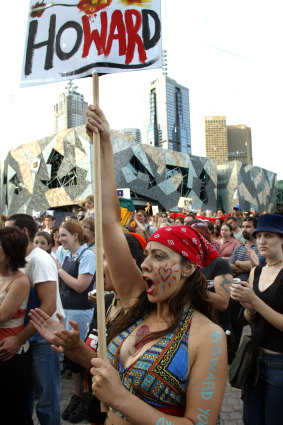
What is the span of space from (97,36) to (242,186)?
4650 cm

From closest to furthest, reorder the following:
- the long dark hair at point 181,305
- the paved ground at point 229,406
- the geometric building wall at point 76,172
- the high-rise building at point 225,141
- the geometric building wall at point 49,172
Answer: the long dark hair at point 181,305 < the paved ground at point 229,406 < the geometric building wall at point 49,172 < the geometric building wall at point 76,172 < the high-rise building at point 225,141

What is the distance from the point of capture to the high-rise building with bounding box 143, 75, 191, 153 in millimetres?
80500

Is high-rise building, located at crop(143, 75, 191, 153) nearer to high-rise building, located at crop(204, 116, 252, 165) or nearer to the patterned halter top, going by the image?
high-rise building, located at crop(204, 116, 252, 165)

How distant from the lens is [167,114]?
81562 millimetres

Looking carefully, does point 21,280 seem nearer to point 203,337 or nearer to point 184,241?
point 184,241

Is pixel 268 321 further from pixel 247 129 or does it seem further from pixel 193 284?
pixel 247 129

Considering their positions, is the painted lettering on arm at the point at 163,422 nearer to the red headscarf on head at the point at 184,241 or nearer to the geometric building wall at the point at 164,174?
the red headscarf on head at the point at 184,241

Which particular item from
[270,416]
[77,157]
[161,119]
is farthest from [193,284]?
[161,119]

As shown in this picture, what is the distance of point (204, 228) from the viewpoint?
398 cm

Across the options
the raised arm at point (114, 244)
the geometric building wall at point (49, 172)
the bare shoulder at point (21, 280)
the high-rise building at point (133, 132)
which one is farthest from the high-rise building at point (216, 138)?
the raised arm at point (114, 244)

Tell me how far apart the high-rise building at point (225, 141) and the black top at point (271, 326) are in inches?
3781

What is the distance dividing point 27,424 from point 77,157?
31679mm

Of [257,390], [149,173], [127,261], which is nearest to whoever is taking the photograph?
[127,261]

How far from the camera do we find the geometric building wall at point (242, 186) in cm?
4594
